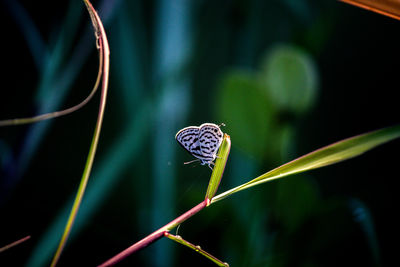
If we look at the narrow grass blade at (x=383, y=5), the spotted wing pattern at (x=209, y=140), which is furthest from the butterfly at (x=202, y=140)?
the narrow grass blade at (x=383, y=5)

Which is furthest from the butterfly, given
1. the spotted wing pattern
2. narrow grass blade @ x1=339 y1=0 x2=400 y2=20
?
narrow grass blade @ x1=339 y1=0 x2=400 y2=20

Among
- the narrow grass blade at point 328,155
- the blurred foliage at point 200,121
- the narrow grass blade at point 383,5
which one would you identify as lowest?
the blurred foliage at point 200,121

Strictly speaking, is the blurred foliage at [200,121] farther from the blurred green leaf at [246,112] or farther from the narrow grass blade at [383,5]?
the narrow grass blade at [383,5]

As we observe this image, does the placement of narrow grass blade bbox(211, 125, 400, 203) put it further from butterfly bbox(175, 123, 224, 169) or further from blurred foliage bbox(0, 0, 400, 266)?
blurred foliage bbox(0, 0, 400, 266)

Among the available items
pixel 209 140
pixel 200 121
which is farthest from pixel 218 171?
pixel 200 121

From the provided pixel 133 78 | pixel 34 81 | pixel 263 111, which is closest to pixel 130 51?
pixel 133 78

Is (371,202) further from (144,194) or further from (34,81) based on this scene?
(34,81)
